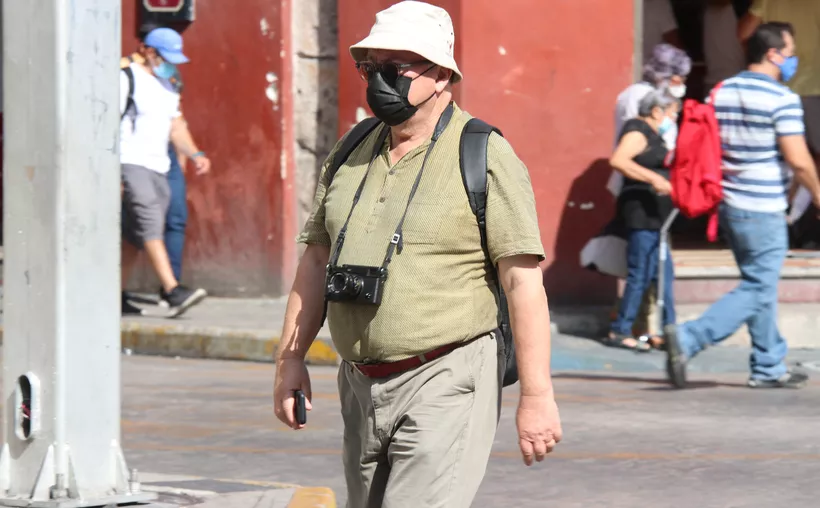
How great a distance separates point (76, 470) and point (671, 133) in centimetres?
622

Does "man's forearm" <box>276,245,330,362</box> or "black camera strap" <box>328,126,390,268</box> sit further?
"man's forearm" <box>276,245,330,362</box>

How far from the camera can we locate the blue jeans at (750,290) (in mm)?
9031

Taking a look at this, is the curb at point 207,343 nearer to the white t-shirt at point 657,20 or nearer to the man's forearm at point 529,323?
the white t-shirt at point 657,20

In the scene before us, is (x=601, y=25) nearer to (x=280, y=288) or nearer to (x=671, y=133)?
(x=671, y=133)

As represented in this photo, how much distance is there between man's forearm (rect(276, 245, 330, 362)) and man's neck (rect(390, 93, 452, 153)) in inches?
14.8

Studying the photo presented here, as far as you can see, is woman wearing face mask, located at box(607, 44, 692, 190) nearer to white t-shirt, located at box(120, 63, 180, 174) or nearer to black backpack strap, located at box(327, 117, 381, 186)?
white t-shirt, located at box(120, 63, 180, 174)

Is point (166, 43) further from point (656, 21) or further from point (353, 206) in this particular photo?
point (353, 206)

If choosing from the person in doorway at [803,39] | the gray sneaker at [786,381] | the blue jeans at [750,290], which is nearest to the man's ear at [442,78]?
the blue jeans at [750,290]

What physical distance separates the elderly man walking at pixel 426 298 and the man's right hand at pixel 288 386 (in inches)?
7.0

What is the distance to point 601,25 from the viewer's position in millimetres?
11258

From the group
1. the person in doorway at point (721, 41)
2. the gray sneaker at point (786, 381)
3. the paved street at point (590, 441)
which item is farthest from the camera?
the person in doorway at point (721, 41)

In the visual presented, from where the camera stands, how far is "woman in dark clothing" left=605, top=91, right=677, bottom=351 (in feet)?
34.1

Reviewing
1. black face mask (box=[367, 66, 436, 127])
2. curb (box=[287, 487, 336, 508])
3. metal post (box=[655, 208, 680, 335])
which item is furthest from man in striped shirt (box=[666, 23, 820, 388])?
black face mask (box=[367, 66, 436, 127])

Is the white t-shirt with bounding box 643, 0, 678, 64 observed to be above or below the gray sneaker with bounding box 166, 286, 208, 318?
above
